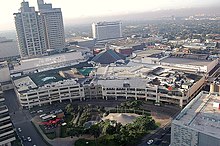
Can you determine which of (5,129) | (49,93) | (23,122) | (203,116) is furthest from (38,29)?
(203,116)

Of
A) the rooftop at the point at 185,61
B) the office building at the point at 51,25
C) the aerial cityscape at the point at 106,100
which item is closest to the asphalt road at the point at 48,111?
the aerial cityscape at the point at 106,100

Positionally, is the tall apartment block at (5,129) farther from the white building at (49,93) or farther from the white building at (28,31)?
the white building at (28,31)

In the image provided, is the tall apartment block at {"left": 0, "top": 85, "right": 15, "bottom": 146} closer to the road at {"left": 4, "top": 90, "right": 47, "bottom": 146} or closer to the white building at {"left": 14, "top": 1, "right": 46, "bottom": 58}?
the road at {"left": 4, "top": 90, "right": 47, "bottom": 146}

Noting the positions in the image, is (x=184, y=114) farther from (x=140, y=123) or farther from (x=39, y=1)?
(x=39, y=1)

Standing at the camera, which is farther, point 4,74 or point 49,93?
point 4,74

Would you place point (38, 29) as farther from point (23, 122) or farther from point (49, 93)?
point (23, 122)
